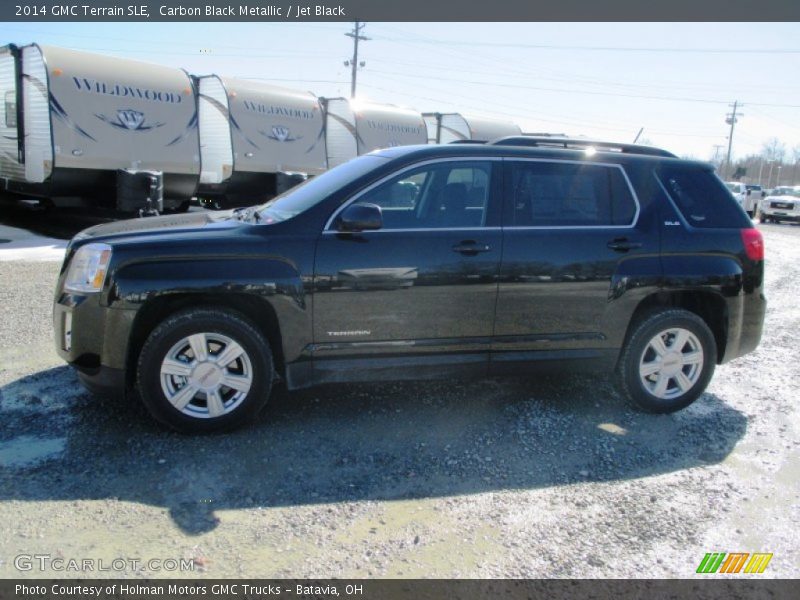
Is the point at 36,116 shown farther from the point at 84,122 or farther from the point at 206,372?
the point at 206,372

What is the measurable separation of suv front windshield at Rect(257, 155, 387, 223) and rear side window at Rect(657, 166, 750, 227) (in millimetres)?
2110

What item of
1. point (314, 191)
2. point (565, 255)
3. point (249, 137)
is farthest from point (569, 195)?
point (249, 137)

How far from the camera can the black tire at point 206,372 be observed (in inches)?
145

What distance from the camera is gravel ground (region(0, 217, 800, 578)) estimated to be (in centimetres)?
283

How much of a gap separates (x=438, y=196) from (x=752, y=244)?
7.79 feet

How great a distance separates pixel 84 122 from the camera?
12.0 metres

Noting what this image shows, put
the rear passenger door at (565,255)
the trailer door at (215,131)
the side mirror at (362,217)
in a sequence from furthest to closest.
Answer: the trailer door at (215,131) → the rear passenger door at (565,255) → the side mirror at (362,217)

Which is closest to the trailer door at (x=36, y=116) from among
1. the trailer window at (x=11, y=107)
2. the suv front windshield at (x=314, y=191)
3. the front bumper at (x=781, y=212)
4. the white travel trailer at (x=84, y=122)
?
the white travel trailer at (x=84, y=122)

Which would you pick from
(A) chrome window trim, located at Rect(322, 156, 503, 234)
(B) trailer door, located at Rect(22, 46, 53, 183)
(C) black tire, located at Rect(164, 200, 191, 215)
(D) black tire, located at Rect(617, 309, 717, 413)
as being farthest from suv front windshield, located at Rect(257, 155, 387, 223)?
(C) black tire, located at Rect(164, 200, 191, 215)

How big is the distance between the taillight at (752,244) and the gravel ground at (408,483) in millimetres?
1173

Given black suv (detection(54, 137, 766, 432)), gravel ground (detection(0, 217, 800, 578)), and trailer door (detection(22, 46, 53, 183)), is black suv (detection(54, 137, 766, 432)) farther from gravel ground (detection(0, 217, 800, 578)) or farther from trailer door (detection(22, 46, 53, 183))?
trailer door (detection(22, 46, 53, 183))

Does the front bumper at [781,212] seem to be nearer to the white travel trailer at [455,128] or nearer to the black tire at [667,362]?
the white travel trailer at [455,128]
